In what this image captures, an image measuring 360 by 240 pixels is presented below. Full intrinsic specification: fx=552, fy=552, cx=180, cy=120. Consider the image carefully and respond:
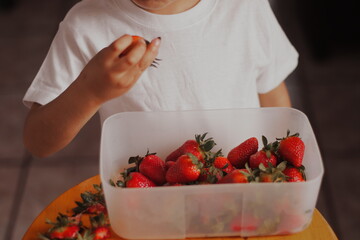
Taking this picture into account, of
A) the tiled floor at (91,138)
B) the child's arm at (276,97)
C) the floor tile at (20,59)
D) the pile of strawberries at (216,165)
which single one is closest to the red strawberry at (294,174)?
the pile of strawberries at (216,165)

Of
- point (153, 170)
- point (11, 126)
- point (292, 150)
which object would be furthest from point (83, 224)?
point (11, 126)

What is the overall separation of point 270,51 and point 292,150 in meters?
0.36

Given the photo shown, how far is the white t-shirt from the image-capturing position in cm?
104

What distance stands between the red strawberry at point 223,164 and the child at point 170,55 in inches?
9.5

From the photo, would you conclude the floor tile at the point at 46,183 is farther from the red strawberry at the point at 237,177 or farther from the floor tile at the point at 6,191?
the red strawberry at the point at 237,177

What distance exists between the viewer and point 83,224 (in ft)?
2.83

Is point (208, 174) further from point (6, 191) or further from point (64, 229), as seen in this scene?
point (6, 191)

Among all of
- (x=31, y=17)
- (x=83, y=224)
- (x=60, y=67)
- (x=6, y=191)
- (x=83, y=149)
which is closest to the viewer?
(x=83, y=224)

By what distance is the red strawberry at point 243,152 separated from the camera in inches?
35.0

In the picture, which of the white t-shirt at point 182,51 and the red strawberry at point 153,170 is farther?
the white t-shirt at point 182,51

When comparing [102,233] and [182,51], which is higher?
[182,51]

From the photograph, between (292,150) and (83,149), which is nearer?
(292,150)

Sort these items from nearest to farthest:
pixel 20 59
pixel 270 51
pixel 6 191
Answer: pixel 270 51 → pixel 6 191 → pixel 20 59

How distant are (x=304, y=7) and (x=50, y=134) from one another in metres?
1.64
